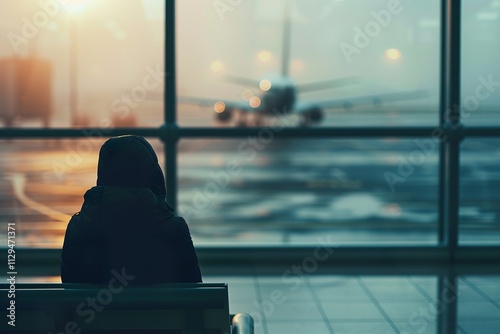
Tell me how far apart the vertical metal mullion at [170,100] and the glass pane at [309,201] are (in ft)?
1.98

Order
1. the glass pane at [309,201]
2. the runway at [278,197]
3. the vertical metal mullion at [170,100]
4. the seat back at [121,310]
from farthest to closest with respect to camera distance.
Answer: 1. the glass pane at [309,201]
2. the runway at [278,197]
3. the vertical metal mullion at [170,100]
4. the seat back at [121,310]

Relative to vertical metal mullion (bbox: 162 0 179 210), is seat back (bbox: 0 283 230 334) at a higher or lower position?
lower

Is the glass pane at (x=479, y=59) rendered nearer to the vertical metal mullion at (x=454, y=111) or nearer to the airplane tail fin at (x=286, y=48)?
the vertical metal mullion at (x=454, y=111)

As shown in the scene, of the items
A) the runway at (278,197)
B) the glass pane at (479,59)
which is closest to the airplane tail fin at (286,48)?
the runway at (278,197)

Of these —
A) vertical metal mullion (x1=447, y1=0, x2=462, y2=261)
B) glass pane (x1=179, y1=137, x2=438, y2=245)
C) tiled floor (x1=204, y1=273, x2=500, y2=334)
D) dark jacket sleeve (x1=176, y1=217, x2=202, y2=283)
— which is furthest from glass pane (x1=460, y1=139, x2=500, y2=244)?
dark jacket sleeve (x1=176, y1=217, x2=202, y2=283)

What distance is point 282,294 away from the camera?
4602mm

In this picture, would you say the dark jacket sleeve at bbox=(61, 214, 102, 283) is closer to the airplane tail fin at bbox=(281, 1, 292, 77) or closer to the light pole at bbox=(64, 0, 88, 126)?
the light pole at bbox=(64, 0, 88, 126)

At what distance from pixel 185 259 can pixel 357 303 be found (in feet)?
7.28

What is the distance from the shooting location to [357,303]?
440cm

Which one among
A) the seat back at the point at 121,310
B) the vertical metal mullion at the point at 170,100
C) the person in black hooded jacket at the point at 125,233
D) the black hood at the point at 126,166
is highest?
the vertical metal mullion at the point at 170,100

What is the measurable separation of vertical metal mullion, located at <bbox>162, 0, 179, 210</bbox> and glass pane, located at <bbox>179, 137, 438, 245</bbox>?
1.98ft

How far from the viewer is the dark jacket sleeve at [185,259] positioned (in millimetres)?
2377

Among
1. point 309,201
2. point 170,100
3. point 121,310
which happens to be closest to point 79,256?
point 121,310

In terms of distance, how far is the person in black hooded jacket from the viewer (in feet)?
7.68
